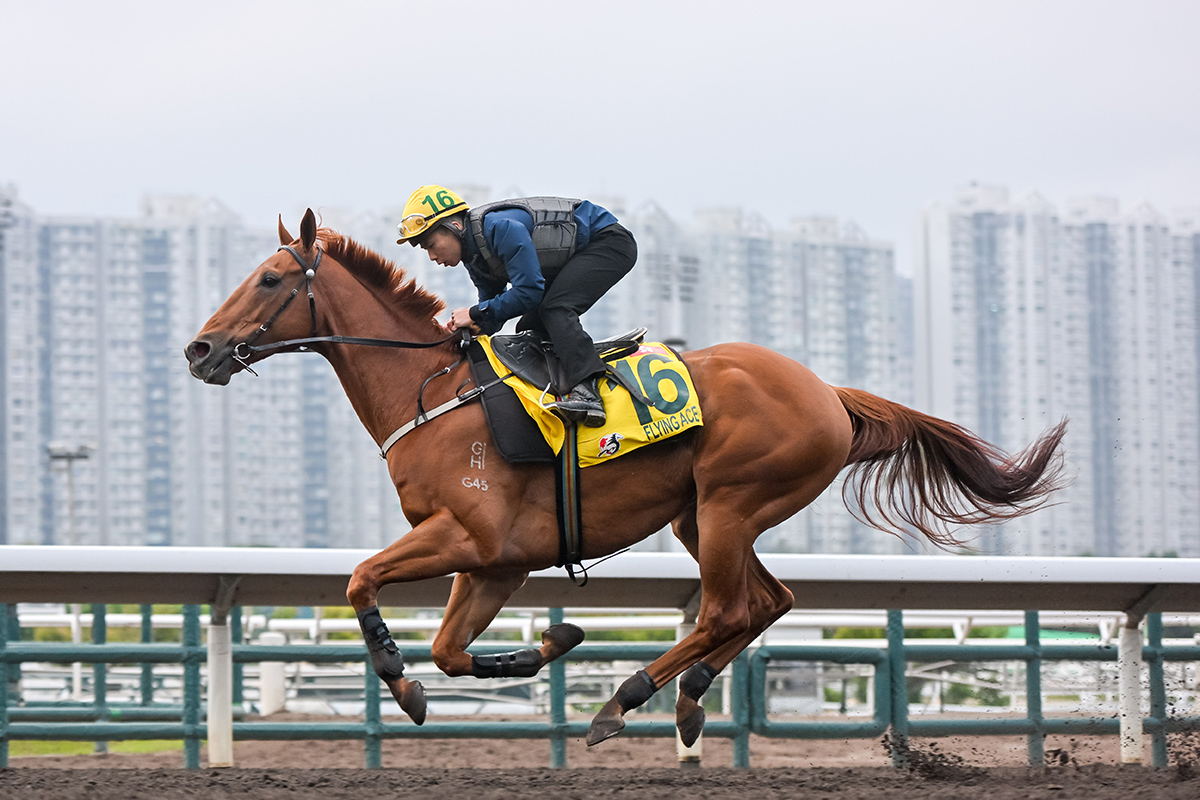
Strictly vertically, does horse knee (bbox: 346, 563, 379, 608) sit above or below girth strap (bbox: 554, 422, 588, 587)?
below

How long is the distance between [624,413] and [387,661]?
3.87 feet

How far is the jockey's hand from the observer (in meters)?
4.20

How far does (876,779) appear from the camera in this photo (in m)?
4.52

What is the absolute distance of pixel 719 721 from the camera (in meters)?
5.46

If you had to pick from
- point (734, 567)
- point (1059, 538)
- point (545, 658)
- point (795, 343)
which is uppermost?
point (795, 343)

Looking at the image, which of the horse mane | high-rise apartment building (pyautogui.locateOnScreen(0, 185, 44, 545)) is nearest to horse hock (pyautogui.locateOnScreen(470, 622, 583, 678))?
the horse mane

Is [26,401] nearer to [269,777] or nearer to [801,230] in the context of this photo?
[801,230]

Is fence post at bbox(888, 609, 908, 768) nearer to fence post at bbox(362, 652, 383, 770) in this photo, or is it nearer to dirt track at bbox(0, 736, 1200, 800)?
dirt track at bbox(0, 736, 1200, 800)

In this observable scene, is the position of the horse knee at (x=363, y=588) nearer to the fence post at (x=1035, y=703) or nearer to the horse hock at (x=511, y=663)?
the horse hock at (x=511, y=663)

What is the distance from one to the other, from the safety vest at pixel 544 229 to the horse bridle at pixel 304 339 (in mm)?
384

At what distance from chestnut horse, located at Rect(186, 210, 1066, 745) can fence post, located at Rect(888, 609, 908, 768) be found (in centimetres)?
116

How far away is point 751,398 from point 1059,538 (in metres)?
52.8

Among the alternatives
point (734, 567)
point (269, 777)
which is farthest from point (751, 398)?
point (269, 777)

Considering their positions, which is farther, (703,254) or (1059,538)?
(703,254)
